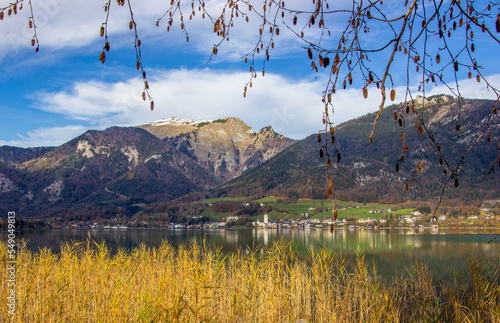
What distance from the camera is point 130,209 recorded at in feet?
510

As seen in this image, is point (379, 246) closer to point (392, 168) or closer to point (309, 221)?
point (309, 221)

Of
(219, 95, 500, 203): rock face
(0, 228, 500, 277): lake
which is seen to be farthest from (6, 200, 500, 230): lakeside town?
(0, 228, 500, 277): lake

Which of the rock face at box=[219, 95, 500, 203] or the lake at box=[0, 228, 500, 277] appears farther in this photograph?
the rock face at box=[219, 95, 500, 203]

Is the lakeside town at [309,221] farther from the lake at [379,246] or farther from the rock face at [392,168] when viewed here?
the lake at [379,246]

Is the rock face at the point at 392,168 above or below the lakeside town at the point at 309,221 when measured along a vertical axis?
above

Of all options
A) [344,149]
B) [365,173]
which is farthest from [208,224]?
[344,149]

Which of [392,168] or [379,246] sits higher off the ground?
[392,168]

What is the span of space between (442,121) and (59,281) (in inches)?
7564

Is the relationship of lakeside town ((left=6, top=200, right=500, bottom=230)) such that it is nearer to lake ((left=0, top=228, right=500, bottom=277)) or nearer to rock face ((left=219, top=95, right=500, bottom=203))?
rock face ((left=219, top=95, right=500, bottom=203))

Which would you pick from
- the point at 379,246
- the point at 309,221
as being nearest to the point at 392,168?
the point at 309,221

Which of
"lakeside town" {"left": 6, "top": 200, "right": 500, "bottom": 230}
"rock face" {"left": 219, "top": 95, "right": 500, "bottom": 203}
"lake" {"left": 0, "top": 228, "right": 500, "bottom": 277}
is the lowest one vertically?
"lakeside town" {"left": 6, "top": 200, "right": 500, "bottom": 230}

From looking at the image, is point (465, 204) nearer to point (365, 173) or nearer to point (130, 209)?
point (365, 173)

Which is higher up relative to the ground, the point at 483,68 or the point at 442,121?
the point at 442,121

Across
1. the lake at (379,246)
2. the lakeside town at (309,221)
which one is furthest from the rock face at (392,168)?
the lake at (379,246)
